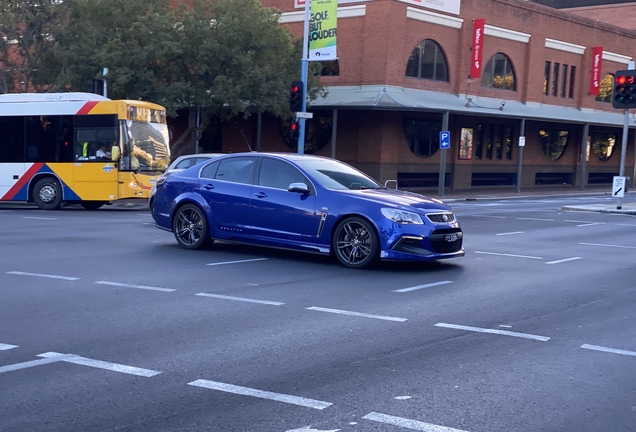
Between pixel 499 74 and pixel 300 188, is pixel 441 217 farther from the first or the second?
pixel 499 74

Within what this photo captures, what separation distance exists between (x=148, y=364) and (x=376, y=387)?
6.06ft

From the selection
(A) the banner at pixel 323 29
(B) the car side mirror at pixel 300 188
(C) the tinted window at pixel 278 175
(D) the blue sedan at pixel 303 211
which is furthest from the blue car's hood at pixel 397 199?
(A) the banner at pixel 323 29

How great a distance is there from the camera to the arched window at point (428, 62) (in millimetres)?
37625

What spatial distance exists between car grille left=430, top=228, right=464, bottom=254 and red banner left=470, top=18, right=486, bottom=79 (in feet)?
97.0

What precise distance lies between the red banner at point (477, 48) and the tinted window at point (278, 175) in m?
29.3

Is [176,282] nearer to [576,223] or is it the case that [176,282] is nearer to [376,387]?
[376,387]

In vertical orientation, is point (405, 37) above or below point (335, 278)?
above

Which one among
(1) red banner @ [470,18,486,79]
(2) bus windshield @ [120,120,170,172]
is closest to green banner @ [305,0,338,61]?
(2) bus windshield @ [120,120,170,172]

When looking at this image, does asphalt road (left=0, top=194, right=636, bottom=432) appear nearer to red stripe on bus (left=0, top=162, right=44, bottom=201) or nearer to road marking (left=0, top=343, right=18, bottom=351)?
road marking (left=0, top=343, right=18, bottom=351)

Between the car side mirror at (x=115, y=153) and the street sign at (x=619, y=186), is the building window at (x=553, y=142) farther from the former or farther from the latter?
the car side mirror at (x=115, y=153)

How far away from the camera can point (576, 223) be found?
21578mm

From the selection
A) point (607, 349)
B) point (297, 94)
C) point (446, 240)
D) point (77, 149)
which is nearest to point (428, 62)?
point (297, 94)

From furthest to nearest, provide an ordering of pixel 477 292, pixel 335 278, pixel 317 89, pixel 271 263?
pixel 317 89 < pixel 271 263 < pixel 335 278 < pixel 477 292

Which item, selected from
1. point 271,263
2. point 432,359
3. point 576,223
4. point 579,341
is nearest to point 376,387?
point 432,359
